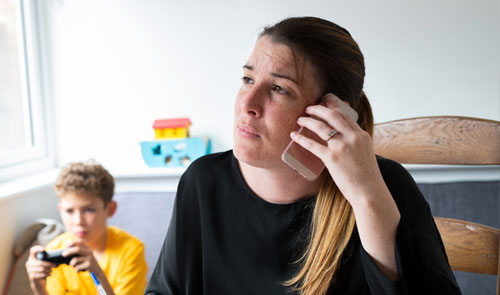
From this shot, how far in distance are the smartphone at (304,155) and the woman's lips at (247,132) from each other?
0.06 m

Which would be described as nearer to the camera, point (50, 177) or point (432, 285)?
point (432, 285)

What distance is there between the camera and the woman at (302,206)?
79cm

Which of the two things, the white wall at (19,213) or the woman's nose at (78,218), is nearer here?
the woman's nose at (78,218)

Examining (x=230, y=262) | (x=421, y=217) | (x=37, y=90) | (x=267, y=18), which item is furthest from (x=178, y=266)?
(x=37, y=90)

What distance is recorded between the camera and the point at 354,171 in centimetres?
78

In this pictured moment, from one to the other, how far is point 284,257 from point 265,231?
0.20 feet

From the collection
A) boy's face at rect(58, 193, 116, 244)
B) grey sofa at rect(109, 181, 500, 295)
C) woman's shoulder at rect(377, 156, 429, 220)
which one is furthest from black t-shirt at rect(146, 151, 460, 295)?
grey sofa at rect(109, 181, 500, 295)

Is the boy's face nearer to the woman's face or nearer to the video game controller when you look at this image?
the video game controller

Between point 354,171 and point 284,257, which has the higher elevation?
point 354,171

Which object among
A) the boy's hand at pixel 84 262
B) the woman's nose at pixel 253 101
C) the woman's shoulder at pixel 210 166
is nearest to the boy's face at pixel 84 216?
the boy's hand at pixel 84 262

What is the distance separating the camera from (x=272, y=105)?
864mm

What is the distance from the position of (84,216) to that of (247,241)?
2.43 feet

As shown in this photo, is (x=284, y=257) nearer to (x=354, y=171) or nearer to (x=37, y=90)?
(x=354, y=171)

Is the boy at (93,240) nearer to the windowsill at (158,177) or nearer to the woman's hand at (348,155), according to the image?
the windowsill at (158,177)
